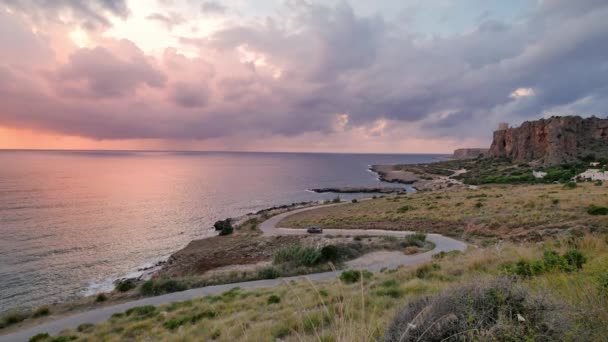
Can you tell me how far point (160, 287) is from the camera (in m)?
15.9

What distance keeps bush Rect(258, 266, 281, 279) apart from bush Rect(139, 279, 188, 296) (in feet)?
13.7

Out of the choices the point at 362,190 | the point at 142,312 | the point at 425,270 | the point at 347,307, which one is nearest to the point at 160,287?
the point at 142,312

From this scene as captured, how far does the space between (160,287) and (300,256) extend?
27.4ft

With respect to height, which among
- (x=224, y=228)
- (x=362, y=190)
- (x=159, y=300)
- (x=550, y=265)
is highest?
(x=550, y=265)

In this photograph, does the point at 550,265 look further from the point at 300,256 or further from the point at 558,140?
the point at 558,140

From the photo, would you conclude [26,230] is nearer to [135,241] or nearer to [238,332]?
[135,241]

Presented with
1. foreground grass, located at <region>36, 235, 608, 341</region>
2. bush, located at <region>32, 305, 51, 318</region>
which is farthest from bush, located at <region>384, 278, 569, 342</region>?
bush, located at <region>32, 305, 51, 318</region>

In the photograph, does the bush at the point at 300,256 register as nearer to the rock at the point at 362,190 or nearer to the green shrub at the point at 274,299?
the green shrub at the point at 274,299

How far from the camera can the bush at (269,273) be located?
1691 cm

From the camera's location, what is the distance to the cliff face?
8038 cm

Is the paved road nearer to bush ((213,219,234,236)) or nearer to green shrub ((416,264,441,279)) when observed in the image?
green shrub ((416,264,441,279))

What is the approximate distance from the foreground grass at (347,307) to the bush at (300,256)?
20.0 ft

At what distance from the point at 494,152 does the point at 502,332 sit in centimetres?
13755

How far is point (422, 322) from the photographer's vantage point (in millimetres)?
3105
